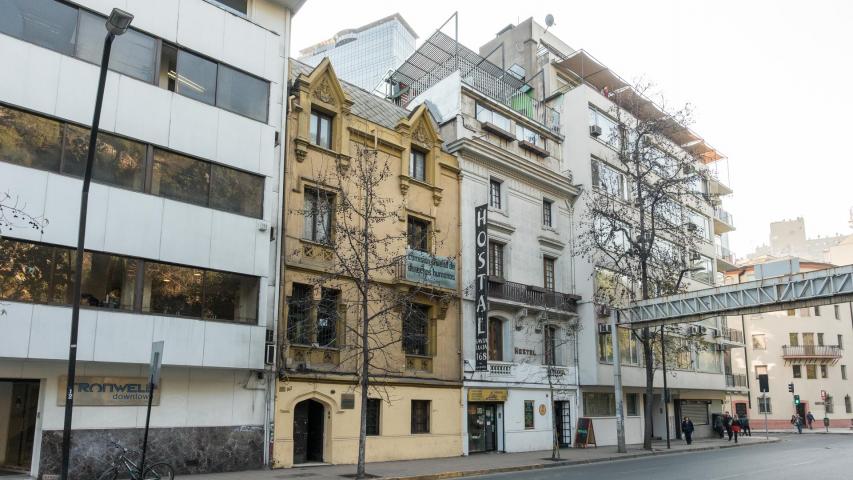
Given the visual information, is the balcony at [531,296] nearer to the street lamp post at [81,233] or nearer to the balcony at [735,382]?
the street lamp post at [81,233]

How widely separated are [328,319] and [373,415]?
3704 millimetres

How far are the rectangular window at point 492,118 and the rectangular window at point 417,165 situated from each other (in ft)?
14.0

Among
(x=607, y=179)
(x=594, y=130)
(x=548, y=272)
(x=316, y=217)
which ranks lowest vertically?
(x=548, y=272)

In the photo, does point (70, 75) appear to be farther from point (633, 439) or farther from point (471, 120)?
point (633, 439)

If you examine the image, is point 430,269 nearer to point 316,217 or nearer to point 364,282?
point 316,217

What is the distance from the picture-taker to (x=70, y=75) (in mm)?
16922

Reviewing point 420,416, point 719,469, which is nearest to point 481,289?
point 420,416

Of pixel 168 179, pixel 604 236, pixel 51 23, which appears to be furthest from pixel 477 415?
pixel 51 23

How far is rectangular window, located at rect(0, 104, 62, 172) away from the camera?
15.7 m

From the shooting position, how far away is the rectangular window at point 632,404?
36.5 m

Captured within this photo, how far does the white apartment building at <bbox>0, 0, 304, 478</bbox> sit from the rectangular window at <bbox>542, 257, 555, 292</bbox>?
606 inches

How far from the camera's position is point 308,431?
22094 millimetres

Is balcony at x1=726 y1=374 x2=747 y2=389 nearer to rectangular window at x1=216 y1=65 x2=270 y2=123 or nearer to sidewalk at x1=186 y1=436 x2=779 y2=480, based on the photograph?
sidewalk at x1=186 y1=436 x2=779 y2=480

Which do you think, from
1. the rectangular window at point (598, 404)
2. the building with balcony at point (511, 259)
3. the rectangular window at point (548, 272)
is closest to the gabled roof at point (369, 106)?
the building with balcony at point (511, 259)
